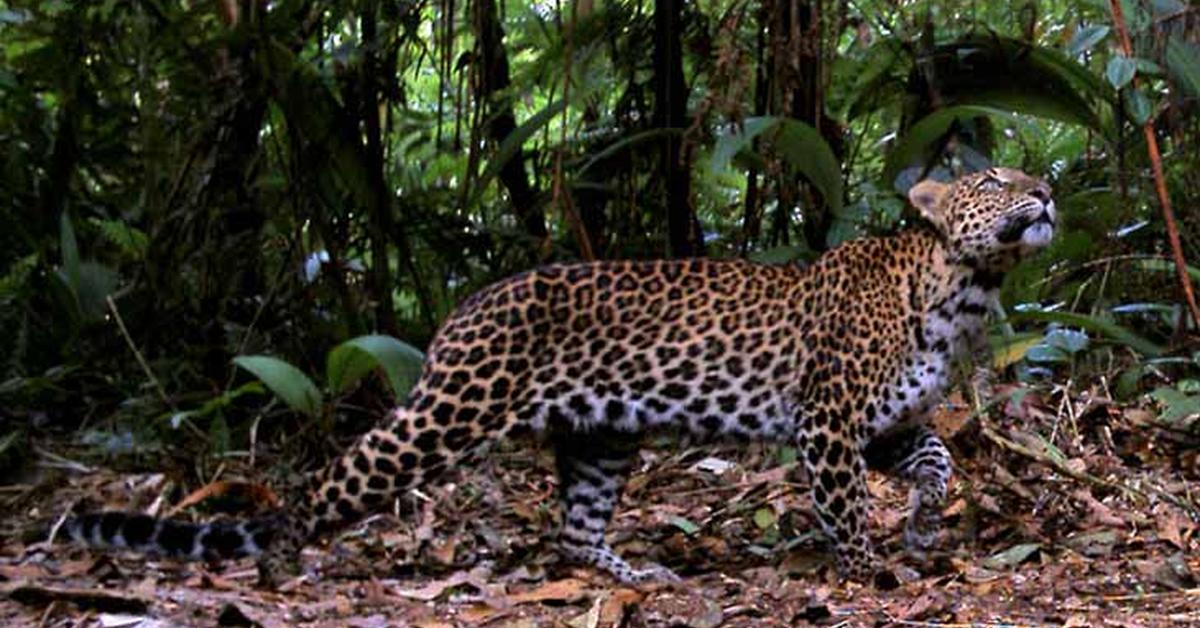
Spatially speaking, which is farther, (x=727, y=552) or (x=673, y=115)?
(x=673, y=115)

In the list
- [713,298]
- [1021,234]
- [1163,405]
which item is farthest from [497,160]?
[1163,405]

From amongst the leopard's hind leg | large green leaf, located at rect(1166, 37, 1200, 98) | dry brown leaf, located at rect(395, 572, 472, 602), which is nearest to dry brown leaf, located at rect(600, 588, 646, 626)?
dry brown leaf, located at rect(395, 572, 472, 602)

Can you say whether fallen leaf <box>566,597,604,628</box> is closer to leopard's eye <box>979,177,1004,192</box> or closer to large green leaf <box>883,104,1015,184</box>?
leopard's eye <box>979,177,1004,192</box>

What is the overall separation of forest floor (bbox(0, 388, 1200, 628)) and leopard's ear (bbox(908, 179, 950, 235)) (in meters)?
0.89

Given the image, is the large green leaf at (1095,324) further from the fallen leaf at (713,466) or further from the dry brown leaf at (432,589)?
the dry brown leaf at (432,589)

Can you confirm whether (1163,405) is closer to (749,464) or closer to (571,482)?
(749,464)

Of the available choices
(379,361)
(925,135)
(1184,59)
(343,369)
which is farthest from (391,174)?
(1184,59)

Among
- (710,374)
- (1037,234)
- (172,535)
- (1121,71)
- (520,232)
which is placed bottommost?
(172,535)

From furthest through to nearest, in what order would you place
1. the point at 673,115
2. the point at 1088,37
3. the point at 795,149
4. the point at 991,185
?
the point at 673,115
the point at 795,149
the point at 1088,37
the point at 991,185

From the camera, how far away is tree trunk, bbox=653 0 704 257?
27.7ft

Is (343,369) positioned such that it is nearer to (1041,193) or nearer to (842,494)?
(842,494)

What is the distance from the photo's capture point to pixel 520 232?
8836 millimetres

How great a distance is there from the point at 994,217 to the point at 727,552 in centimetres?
160

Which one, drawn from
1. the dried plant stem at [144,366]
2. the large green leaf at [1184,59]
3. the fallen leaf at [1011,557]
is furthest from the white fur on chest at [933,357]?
the dried plant stem at [144,366]
